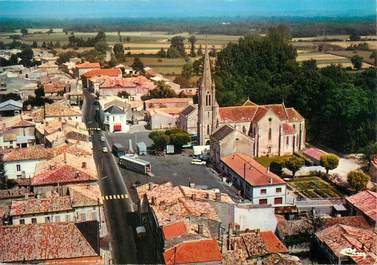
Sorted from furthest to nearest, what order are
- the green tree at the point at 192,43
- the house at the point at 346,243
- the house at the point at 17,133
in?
the green tree at the point at 192,43, the house at the point at 17,133, the house at the point at 346,243

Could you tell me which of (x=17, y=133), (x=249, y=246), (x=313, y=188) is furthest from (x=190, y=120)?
(x=249, y=246)

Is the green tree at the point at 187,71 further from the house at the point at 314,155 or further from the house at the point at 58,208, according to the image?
the house at the point at 58,208

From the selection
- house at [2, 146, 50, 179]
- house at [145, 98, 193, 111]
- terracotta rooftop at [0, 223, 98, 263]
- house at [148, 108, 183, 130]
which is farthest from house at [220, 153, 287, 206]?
house at [145, 98, 193, 111]

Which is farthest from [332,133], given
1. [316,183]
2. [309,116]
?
[316,183]

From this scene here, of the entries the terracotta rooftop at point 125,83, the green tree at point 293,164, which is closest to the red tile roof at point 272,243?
the green tree at point 293,164

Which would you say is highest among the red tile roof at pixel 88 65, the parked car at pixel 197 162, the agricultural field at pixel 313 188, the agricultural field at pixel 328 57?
the agricultural field at pixel 328 57

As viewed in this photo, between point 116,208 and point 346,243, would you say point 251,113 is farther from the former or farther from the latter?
point 346,243

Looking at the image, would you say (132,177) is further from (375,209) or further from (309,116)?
(309,116)
